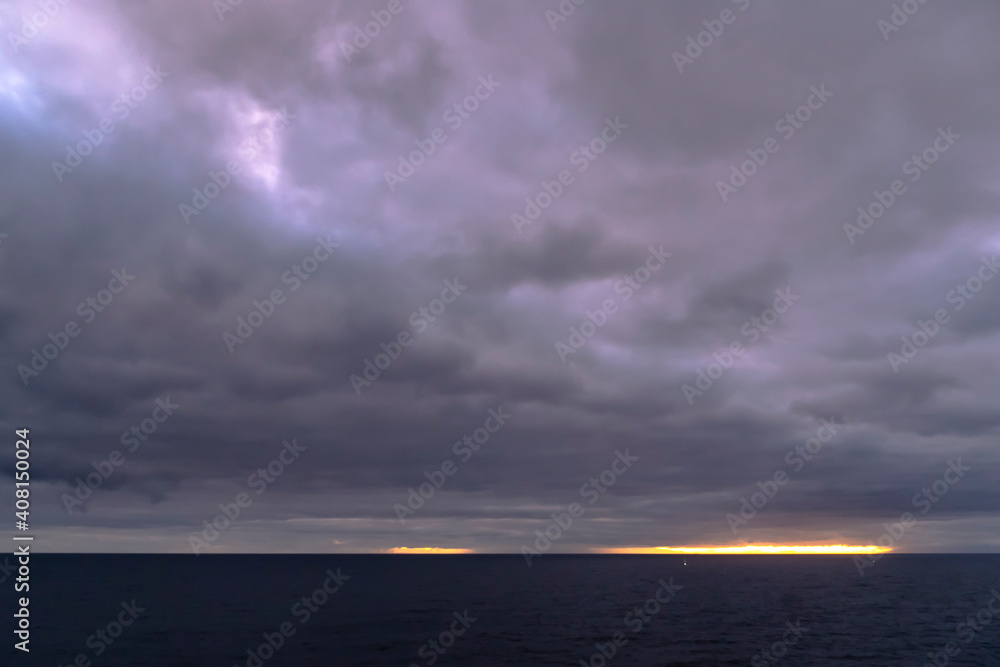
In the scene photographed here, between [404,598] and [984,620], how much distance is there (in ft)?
398

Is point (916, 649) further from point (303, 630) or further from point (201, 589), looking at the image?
point (201, 589)

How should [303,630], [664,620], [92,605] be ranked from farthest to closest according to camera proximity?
[92,605], [664,620], [303,630]

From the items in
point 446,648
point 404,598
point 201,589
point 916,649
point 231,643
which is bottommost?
point 916,649

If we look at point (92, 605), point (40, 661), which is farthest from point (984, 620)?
point (92, 605)

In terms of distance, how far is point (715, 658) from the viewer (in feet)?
251

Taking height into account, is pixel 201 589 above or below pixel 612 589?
above

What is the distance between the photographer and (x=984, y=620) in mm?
115438

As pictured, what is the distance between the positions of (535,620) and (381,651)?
131 ft

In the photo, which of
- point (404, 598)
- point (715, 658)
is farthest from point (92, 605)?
point (715, 658)

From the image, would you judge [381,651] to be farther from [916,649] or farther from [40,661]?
[916,649]

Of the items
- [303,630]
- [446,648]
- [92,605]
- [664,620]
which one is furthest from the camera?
[92,605]

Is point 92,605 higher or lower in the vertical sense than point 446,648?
higher

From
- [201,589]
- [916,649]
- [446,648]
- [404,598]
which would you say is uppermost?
[201,589]

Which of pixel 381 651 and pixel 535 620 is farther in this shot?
pixel 535 620
